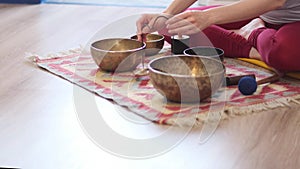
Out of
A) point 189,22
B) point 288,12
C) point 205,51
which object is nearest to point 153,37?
point 205,51

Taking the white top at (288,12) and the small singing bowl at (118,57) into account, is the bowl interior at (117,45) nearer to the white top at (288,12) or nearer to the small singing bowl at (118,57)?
the small singing bowl at (118,57)

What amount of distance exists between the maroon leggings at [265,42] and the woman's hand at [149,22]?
16cm

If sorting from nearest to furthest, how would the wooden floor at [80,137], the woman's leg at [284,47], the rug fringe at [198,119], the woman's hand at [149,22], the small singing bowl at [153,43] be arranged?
the wooden floor at [80,137]
the rug fringe at [198,119]
the woman's leg at [284,47]
the woman's hand at [149,22]
the small singing bowl at [153,43]

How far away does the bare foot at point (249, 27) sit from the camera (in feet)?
6.88

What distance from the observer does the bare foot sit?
6.88 feet

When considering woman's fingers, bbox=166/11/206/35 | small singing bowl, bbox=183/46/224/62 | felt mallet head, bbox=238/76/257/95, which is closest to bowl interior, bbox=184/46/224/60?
small singing bowl, bbox=183/46/224/62

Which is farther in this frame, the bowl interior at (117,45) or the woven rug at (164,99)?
the bowl interior at (117,45)

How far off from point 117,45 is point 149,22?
146 mm

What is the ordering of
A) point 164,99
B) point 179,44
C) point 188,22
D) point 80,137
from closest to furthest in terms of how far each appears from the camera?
point 80,137, point 164,99, point 188,22, point 179,44

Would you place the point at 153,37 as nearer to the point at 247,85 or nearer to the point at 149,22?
the point at 149,22

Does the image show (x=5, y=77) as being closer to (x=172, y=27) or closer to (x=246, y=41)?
(x=172, y=27)

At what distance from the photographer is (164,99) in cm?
165

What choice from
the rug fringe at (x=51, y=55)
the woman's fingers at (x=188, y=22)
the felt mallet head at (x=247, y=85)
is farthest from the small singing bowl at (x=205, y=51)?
the rug fringe at (x=51, y=55)

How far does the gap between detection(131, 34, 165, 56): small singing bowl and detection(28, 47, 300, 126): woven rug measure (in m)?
0.22
